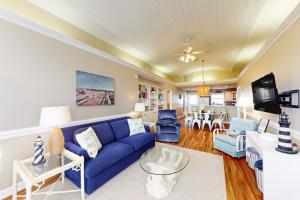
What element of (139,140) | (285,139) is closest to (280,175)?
(285,139)

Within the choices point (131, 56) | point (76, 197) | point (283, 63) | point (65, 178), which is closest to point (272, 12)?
point (283, 63)

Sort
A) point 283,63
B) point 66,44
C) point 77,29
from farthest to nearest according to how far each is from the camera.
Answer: point 77,29, point 66,44, point 283,63

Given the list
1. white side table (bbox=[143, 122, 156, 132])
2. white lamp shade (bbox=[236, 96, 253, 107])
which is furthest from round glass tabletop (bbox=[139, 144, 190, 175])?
white lamp shade (bbox=[236, 96, 253, 107])

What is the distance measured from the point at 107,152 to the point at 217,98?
35.3 feet

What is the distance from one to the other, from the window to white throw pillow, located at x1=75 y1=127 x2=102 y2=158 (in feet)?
34.9

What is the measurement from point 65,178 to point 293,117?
3832 millimetres

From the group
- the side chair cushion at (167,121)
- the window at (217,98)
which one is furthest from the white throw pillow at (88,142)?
the window at (217,98)

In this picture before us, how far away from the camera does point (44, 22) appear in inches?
93.1

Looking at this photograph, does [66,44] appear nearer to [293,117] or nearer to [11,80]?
[11,80]

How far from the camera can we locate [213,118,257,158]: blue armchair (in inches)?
119

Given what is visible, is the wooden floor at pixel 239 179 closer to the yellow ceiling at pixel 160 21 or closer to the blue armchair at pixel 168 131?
the blue armchair at pixel 168 131

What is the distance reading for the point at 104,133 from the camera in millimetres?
2822

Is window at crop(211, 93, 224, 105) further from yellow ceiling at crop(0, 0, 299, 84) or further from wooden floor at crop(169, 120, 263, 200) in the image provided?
wooden floor at crop(169, 120, 263, 200)

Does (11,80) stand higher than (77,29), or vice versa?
(77,29)
